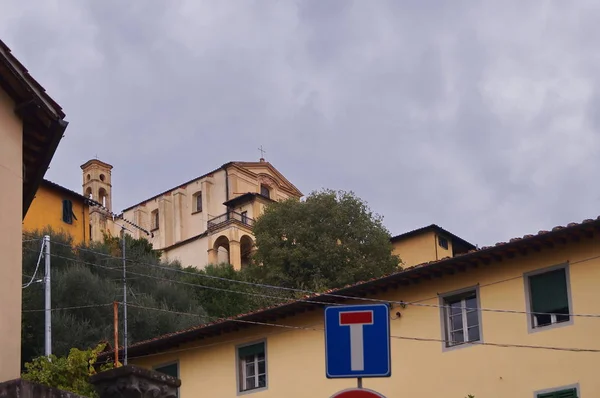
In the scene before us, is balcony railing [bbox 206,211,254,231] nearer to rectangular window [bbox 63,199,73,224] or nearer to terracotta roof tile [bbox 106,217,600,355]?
rectangular window [bbox 63,199,73,224]

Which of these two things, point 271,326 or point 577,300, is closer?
point 577,300

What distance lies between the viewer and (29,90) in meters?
15.4

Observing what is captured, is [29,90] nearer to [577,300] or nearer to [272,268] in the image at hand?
[577,300]

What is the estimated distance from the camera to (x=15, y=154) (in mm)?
15500

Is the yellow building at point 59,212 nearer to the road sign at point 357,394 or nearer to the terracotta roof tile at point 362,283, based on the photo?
the terracotta roof tile at point 362,283

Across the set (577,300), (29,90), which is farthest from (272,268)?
(29,90)

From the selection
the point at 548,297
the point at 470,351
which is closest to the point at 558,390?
the point at 548,297

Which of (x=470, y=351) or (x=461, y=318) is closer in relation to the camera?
(x=470, y=351)

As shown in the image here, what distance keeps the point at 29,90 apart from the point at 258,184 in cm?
7951

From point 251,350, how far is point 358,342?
75.3 feet

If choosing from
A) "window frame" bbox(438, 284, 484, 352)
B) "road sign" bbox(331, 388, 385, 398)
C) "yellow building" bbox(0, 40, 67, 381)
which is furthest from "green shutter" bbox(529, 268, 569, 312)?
"road sign" bbox(331, 388, 385, 398)

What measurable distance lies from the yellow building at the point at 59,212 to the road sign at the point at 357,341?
2114 inches

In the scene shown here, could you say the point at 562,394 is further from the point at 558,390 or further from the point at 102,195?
the point at 102,195

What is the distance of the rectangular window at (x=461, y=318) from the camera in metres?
29.0
